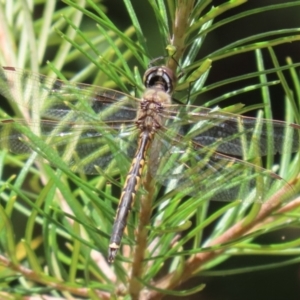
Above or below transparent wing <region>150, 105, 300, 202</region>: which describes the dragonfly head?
above

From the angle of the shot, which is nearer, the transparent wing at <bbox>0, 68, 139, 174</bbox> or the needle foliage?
the needle foliage

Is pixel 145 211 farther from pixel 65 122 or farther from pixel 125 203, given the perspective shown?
pixel 65 122

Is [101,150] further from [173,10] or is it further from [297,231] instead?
[297,231]

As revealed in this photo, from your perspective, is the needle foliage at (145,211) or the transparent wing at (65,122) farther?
the transparent wing at (65,122)

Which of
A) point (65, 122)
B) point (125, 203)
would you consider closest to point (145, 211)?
point (125, 203)

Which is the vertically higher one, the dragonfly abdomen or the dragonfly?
the dragonfly

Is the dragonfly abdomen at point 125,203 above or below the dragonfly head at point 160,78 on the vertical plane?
below
